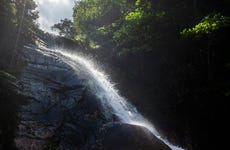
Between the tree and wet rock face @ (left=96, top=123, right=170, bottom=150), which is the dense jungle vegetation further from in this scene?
the tree

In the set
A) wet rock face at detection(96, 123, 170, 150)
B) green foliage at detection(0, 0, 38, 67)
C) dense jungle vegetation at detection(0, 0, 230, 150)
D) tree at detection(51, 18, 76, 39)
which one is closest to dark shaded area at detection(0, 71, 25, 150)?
dense jungle vegetation at detection(0, 0, 230, 150)

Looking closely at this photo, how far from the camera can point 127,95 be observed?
632 inches

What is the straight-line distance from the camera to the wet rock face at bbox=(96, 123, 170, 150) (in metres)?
7.63

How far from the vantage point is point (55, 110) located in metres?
9.31

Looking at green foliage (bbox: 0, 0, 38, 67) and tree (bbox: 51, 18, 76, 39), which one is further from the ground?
tree (bbox: 51, 18, 76, 39)

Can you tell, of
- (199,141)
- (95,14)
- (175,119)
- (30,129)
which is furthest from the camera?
(95,14)

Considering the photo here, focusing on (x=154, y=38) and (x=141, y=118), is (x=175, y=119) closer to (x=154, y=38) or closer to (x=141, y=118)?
(x=141, y=118)

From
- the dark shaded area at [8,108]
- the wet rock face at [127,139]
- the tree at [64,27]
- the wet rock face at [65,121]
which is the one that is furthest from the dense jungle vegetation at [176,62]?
the tree at [64,27]

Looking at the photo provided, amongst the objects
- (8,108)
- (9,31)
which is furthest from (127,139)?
(9,31)

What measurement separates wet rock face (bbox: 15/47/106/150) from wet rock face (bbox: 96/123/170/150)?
0.87m

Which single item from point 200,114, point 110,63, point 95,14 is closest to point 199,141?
point 200,114

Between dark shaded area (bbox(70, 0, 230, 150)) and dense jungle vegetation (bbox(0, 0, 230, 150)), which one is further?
dark shaded area (bbox(70, 0, 230, 150))

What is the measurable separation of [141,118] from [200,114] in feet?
11.6

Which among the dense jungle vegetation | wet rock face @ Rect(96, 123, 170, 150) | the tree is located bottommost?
wet rock face @ Rect(96, 123, 170, 150)
